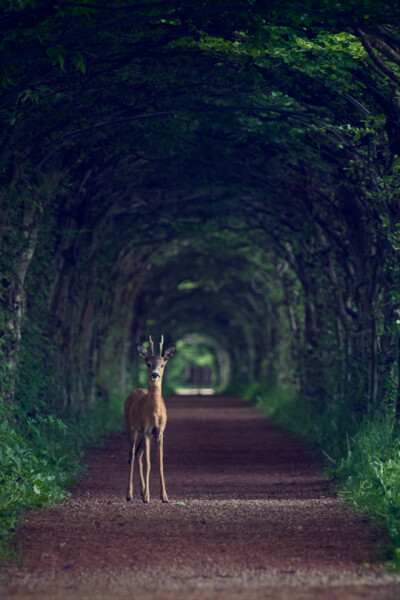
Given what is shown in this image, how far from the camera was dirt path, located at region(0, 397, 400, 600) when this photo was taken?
6.02m

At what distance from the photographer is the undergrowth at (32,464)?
8.70 m

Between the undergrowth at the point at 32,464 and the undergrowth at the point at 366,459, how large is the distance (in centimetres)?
302

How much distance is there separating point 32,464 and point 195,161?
7.13 metres

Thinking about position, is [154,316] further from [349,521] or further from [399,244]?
[349,521]

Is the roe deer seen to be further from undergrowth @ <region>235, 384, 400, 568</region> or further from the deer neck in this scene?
undergrowth @ <region>235, 384, 400, 568</region>

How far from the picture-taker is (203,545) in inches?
295

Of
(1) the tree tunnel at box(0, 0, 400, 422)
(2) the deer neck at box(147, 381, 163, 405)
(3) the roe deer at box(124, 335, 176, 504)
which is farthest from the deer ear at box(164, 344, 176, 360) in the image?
(1) the tree tunnel at box(0, 0, 400, 422)

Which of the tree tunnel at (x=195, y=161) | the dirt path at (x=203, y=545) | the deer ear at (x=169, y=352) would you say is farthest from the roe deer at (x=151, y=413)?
the tree tunnel at (x=195, y=161)

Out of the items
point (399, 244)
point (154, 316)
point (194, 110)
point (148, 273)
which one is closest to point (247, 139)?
point (194, 110)

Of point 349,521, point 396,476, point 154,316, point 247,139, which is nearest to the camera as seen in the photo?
point 349,521

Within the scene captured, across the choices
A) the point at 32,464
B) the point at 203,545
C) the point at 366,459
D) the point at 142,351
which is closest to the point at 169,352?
the point at 142,351

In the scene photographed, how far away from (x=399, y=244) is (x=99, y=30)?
15.5 ft

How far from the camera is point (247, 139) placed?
14.7 metres

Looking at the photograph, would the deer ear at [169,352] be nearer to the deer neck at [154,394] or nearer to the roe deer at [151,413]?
the roe deer at [151,413]
